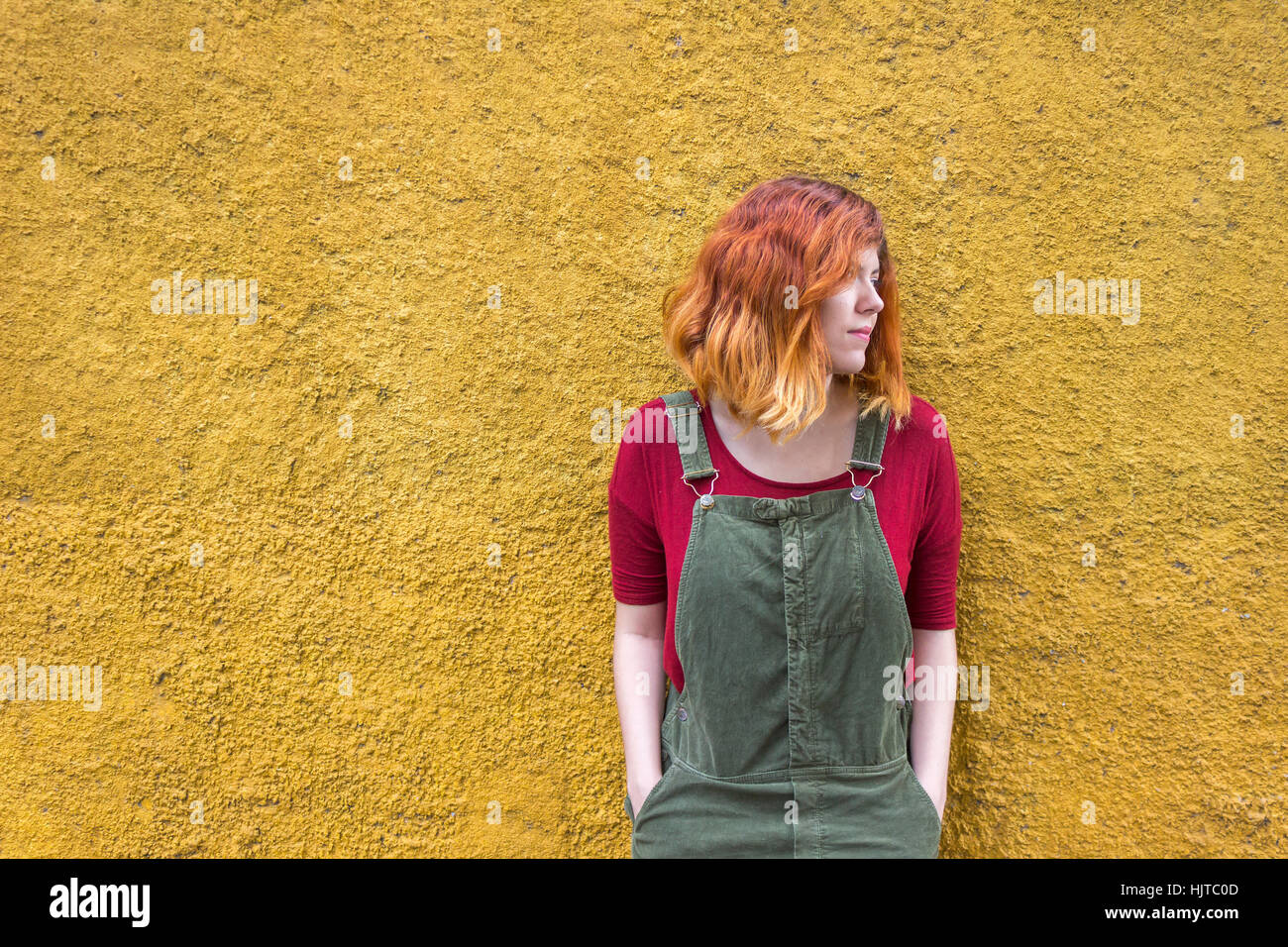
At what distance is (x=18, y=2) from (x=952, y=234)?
87.6 inches

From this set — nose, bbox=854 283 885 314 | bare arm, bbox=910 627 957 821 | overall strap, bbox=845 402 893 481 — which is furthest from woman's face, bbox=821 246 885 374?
bare arm, bbox=910 627 957 821

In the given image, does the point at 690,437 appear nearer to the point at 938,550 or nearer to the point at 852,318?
the point at 852,318

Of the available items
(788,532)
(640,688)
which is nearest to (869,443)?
(788,532)

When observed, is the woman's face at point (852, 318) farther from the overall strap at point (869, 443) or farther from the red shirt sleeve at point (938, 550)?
the red shirt sleeve at point (938, 550)

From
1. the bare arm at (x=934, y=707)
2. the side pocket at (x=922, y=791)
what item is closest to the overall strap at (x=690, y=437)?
the bare arm at (x=934, y=707)

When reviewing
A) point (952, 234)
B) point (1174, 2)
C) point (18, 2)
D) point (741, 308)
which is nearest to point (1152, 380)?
point (952, 234)

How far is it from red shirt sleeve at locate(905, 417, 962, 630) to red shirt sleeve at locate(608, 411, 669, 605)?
0.53 meters

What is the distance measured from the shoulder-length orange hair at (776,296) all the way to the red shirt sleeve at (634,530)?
190 mm

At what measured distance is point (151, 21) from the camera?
1.77m

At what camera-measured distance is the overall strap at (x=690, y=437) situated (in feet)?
4.88

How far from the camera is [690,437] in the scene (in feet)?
4.94

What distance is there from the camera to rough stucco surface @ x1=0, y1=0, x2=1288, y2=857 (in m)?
1.74

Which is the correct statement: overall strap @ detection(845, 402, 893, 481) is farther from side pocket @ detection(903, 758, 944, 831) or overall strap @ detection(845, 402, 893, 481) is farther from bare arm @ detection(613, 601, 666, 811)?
side pocket @ detection(903, 758, 944, 831)

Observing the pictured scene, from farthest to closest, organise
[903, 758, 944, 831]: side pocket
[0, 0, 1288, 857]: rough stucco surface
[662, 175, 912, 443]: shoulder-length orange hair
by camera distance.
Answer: [0, 0, 1288, 857]: rough stucco surface
[903, 758, 944, 831]: side pocket
[662, 175, 912, 443]: shoulder-length orange hair
